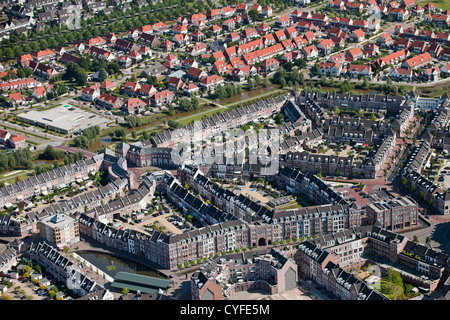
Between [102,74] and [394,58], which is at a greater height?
[102,74]

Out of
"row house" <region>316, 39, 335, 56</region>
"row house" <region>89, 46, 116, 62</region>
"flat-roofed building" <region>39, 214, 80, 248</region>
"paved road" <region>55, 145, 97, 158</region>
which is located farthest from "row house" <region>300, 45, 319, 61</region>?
"flat-roofed building" <region>39, 214, 80, 248</region>

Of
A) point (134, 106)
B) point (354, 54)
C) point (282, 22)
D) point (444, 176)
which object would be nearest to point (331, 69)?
point (354, 54)

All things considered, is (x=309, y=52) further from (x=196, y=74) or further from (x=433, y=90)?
(x=433, y=90)

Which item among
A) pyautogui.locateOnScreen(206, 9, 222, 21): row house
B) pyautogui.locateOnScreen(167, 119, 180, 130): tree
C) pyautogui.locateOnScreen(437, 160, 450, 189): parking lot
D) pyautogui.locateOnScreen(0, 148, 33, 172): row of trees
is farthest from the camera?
pyautogui.locateOnScreen(206, 9, 222, 21): row house

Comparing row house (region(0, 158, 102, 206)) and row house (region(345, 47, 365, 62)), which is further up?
row house (region(345, 47, 365, 62))

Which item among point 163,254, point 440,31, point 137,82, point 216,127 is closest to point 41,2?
point 137,82

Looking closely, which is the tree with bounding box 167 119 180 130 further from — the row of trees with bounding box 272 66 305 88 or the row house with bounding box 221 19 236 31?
the row house with bounding box 221 19 236 31

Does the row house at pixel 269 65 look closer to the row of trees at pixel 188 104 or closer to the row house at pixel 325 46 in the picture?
the row house at pixel 325 46

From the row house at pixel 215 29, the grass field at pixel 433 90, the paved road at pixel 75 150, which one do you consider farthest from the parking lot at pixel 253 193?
the row house at pixel 215 29
